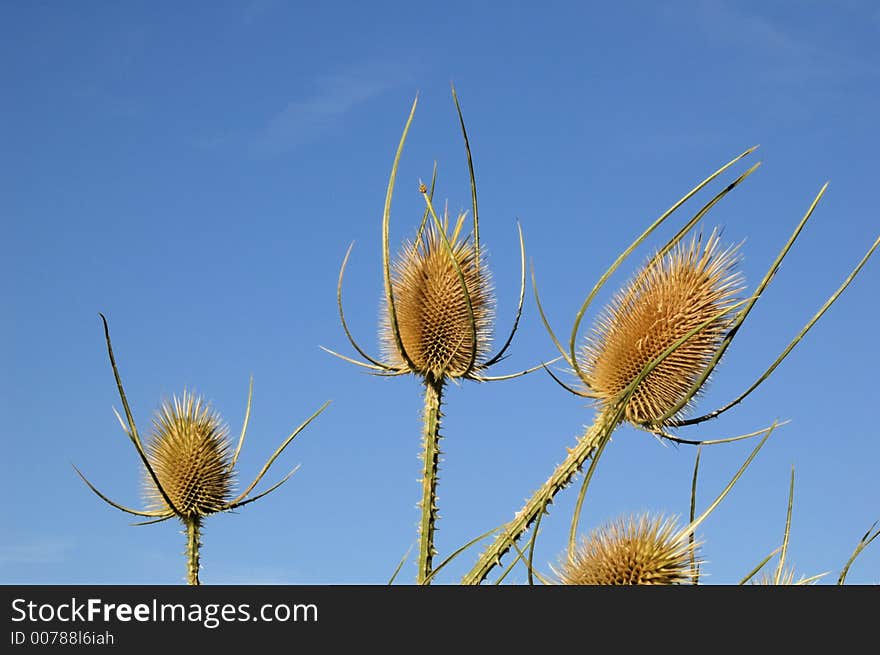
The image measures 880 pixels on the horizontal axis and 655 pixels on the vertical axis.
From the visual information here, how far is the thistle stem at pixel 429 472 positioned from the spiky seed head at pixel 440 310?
0.14 meters

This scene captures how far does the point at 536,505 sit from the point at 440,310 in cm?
184

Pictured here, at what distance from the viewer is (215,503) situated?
243 inches

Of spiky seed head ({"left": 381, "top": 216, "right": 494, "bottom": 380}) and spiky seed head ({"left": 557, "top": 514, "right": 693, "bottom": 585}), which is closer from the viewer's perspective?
spiky seed head ({"left": 557, "top": 514, "right": 693, "bottom": 585})

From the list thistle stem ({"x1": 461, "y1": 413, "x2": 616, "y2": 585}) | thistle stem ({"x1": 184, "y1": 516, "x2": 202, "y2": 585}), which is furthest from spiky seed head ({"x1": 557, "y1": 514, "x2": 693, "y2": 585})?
thistle stem ({"x1": 184, "y1": 516, "x2": 202, "y2": 585})

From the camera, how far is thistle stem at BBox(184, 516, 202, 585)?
18.7ft

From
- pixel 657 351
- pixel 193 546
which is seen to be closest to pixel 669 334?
pixel 657 351

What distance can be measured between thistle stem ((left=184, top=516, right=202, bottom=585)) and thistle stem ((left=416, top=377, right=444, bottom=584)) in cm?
139

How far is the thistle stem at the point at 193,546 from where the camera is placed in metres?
5.70

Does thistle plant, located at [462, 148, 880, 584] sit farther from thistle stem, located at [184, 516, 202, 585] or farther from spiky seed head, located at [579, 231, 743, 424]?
thistle stem, located at [184, 516, 202, 585]

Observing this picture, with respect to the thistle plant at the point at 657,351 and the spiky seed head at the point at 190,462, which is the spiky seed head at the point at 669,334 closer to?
the thistle plant at the point at 657,351
